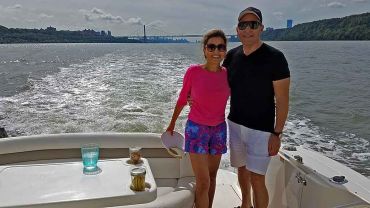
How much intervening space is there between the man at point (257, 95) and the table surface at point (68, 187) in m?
0.66

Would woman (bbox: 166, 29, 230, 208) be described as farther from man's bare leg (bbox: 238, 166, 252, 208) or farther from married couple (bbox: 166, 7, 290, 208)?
man's bare leg (bbox: 238, 166, 252, 208)

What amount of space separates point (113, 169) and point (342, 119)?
8.99m

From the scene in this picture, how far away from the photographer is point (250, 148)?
248 centimetres

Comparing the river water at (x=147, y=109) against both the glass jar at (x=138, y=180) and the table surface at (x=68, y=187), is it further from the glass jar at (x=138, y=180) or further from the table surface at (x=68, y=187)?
the glass jar at (x=138, y=180)

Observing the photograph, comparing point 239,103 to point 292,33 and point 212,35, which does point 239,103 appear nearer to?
point 212,35

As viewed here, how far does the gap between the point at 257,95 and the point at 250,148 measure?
343 millimetres

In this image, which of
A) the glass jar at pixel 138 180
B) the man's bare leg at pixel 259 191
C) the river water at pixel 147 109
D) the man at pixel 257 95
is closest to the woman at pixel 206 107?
the man at pixel 257 95

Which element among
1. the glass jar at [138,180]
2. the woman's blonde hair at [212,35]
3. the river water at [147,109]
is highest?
the woman's blonde hair at [212,35]

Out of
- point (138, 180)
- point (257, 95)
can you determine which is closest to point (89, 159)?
point (138, 180)

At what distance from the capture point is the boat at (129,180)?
80.4 inches

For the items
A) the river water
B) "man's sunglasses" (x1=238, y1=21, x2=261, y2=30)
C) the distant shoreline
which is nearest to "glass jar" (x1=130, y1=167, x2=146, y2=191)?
"man's sunglasses" (x1=238, y1=21, x2=261, y2=30)

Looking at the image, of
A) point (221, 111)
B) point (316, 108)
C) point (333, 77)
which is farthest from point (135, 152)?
point (333, 77)

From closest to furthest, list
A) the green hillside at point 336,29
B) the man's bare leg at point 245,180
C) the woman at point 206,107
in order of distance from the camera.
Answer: the woman at point 206,107 < the man's bare leg at point 245,180 < the green hillside at point 336,29

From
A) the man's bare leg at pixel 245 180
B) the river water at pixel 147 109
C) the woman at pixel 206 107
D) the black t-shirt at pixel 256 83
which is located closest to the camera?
the black t-shirt at pixel 256 83
